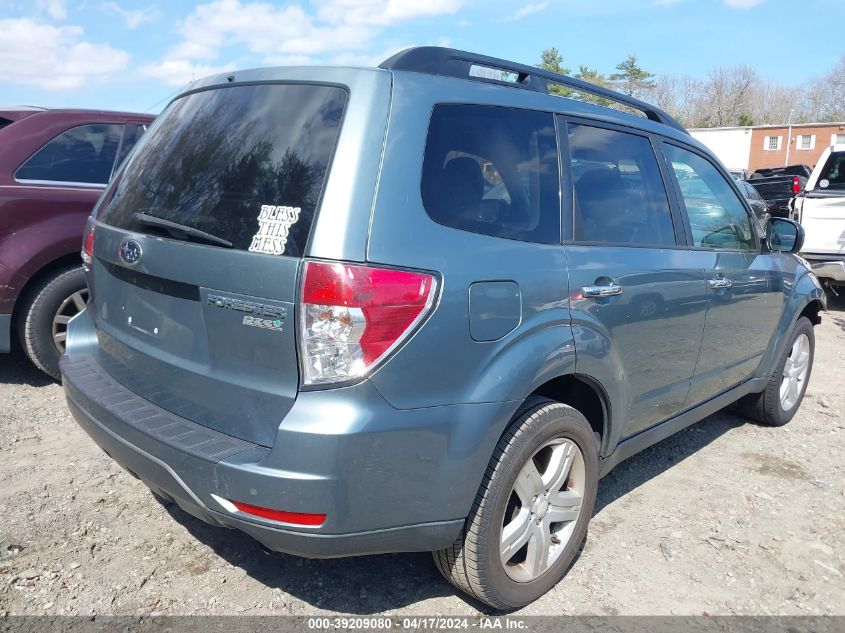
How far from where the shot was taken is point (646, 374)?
10.2 ft

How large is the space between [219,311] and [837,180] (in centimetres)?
971

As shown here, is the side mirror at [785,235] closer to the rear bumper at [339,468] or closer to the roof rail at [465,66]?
the roof rail at [465,66]

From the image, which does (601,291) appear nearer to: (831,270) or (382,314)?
(382,314)

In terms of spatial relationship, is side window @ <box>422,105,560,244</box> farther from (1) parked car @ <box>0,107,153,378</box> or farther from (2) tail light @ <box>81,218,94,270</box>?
(1) parked car @ <box>0,107,153,378</box>

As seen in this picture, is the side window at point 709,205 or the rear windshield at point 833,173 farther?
the rear windshield at point 833,173

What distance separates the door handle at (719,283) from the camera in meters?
3.47

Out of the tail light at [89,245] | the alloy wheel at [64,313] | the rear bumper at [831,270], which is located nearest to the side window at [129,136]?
the alloy wheel at [64,313]

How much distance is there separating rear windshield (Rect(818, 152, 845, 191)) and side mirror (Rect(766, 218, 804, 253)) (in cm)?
596

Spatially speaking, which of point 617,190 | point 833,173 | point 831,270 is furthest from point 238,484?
point 833,173

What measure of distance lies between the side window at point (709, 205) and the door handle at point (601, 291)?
Answer: 923 millimetres

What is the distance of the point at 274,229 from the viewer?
2.11 m

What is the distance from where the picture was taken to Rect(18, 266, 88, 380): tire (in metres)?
4.56

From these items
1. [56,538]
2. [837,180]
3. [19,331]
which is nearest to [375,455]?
[56,538]

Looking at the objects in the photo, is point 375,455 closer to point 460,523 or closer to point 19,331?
point 460,523
